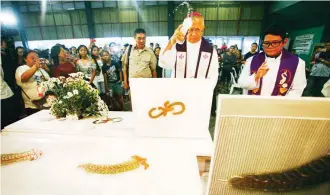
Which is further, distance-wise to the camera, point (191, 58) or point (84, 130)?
point (191, 58)

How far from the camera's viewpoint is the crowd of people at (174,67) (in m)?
1.50

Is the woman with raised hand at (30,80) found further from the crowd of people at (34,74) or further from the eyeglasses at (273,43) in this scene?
the eyeglasses at (273,43)

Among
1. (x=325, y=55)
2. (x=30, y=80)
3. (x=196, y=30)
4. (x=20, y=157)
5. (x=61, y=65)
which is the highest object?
(x=196, y=30)

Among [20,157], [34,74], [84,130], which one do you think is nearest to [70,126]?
[84,130]

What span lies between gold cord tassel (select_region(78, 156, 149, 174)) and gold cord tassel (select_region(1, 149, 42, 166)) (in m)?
0.28

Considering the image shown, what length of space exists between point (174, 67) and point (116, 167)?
3.85 feet

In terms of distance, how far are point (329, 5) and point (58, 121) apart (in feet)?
27.2

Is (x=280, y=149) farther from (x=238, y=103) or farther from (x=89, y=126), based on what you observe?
(x=89, y=126)

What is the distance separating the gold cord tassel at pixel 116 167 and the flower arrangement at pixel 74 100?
581 millimetres

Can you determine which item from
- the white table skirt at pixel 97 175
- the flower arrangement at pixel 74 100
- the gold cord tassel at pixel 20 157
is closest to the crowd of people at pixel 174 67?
the flower arrangement at pixel 74 100

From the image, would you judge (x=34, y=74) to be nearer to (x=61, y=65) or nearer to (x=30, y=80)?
(x=30, y=80)

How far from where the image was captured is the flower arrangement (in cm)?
132

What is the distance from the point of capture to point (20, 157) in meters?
0.87

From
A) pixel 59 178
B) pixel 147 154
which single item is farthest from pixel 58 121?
pixel 147 154
